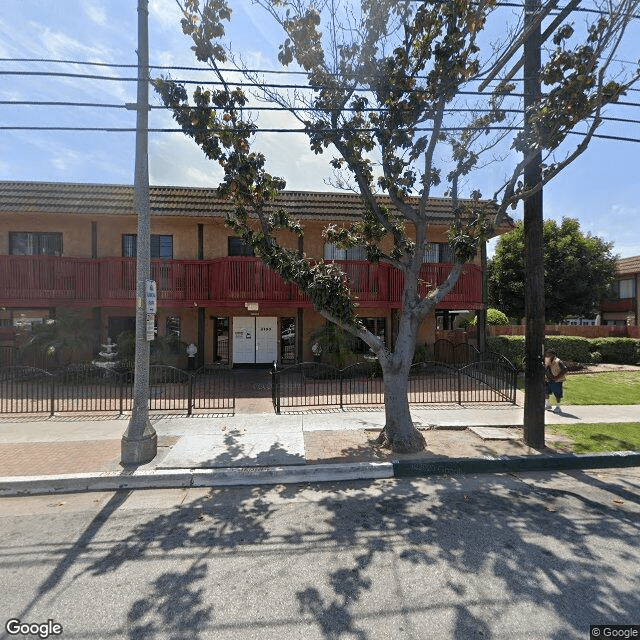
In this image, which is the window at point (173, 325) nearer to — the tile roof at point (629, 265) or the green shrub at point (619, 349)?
the green shrub at point (619, 349)

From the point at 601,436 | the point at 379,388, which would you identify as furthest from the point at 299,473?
the point at 379,388

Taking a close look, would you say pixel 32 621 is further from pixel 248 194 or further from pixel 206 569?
pixel 248 194

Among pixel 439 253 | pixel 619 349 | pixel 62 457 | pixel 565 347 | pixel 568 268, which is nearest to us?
pixel 62 457

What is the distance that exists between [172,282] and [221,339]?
320 cm

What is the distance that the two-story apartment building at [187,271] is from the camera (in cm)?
1351

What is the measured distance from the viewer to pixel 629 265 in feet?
106

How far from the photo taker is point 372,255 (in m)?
7.55

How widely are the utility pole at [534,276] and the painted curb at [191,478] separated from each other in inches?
112

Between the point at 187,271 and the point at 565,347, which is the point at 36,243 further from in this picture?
the point at 565,347

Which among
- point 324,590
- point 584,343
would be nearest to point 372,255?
point 324,590

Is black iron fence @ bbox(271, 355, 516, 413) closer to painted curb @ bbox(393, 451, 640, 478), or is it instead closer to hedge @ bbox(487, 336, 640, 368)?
painted curb @ bbox(393, 451, 640, 478)

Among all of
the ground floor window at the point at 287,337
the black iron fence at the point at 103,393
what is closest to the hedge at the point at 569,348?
the ground floor window at the point at 287,337

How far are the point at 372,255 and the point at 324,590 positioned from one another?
5716mm

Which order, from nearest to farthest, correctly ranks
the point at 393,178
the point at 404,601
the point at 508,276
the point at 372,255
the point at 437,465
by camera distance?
1. the point at 404,601
2. the point at 437,465
3. the point at 393,178
4. the point at 372,255
5. the point at 508,276
